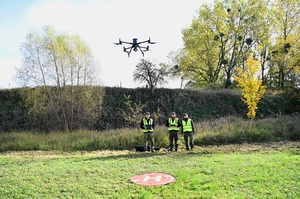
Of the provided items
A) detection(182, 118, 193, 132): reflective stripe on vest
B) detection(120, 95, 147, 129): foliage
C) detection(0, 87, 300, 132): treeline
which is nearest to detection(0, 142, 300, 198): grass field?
detection(182, 118, 193, 132): reflective stripe on vest

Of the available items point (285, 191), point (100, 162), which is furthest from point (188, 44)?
point (285, 191)

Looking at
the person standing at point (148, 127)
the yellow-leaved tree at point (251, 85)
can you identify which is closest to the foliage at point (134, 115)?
the person standing at point (148, 127)

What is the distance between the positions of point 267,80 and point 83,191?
35496 millimetres

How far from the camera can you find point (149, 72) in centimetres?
3334

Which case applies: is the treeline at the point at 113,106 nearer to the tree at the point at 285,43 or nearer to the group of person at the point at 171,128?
the tree at the point at 285,43

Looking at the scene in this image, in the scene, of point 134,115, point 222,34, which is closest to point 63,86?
point 134,115

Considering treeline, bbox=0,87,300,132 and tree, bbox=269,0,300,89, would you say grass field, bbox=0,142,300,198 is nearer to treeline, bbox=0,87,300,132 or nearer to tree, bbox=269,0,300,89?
treeline, bbox=0,87,300,132

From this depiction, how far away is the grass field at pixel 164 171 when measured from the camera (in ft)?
24.8

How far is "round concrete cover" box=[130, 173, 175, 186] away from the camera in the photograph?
8.43m

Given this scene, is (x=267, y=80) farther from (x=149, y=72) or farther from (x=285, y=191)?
(x=285, y=191)

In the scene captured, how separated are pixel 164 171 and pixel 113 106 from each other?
71.1 feet

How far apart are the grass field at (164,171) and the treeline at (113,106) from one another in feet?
40.4

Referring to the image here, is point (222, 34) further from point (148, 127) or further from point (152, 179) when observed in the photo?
point (152, 179)

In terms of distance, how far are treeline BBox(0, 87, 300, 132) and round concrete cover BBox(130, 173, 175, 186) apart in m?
14.7
